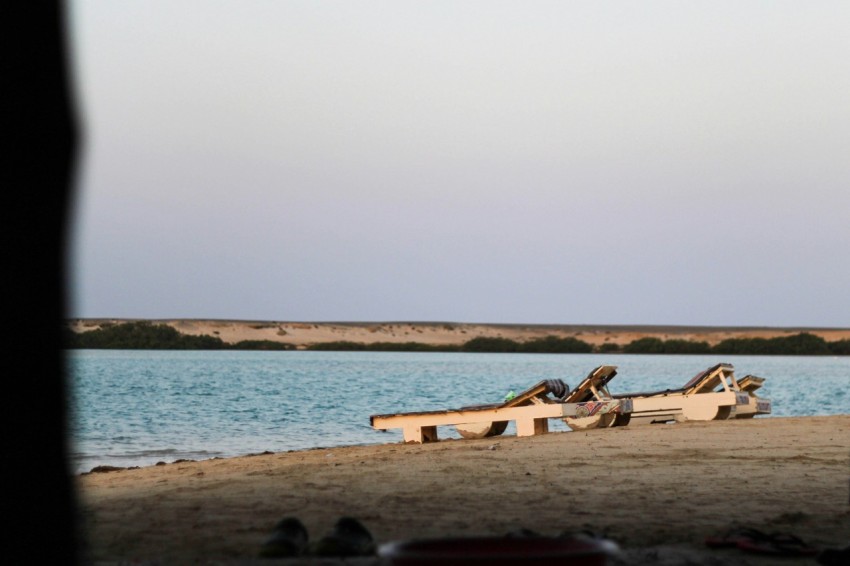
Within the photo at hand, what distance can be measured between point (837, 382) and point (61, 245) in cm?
6235

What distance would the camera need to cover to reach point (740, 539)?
7258 mm

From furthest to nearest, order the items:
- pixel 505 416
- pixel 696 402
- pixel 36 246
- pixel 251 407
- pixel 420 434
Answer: pixel 251 407
pixel 696 402
pixel 420 434
pixel 505 416
pixel 36 246

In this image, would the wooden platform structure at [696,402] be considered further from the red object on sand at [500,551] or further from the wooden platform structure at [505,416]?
the red object on sand at [500,551]

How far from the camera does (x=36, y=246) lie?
5.35 meters

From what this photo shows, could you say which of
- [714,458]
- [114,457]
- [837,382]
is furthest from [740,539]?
[837,382]

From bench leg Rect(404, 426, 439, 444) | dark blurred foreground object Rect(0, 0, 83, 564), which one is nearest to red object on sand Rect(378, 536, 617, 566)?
dark blurred foreground object Rect(0, 0, 83, 564)

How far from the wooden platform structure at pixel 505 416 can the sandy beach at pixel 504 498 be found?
151 inches

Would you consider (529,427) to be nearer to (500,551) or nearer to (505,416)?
(505,416)

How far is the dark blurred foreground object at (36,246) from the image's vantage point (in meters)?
5.31

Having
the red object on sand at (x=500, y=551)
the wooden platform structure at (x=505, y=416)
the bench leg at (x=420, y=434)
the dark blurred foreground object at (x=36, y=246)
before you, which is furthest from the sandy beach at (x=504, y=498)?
the bench leg at (x=420, y=434)

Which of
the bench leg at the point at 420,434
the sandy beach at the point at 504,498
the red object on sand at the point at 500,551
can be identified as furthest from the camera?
the bench leg at the point at 420,434

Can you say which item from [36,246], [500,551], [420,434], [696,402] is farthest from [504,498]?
[696,402]

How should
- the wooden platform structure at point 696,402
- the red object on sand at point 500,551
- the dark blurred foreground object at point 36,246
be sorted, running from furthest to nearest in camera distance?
the wooden platform structure at point 696,402 → the dark blurred foreground object at point 36,246 → the red object on sand at point 500,551

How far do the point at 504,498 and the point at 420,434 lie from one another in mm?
10119
